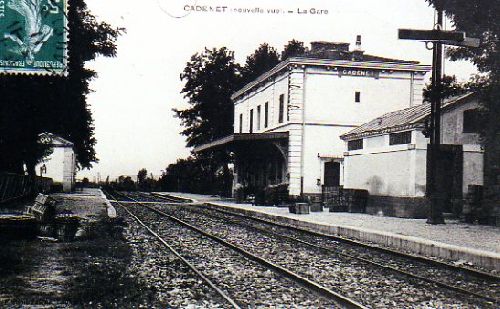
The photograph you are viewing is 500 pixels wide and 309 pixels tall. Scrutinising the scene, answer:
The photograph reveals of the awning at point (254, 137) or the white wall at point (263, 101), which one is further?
the white wall at point (263, 101)

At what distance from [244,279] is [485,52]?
37.9 feet

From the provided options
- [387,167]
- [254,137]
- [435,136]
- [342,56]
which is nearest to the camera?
[435,136]

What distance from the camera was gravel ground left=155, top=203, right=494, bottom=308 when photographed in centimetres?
639

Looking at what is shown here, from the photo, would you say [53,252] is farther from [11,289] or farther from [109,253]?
[11,289]

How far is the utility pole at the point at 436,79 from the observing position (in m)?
15.4

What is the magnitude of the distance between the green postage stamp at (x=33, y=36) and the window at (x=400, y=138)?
12.2 meters

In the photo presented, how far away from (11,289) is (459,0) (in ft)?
44.9

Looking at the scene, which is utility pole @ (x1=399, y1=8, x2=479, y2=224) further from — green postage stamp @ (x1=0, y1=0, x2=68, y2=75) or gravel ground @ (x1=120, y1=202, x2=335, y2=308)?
green postage stamp @ (x1=0, y1=0, x2=68, y2=75)

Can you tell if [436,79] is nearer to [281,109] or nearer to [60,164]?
[281,109]

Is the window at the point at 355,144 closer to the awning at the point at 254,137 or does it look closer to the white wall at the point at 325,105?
the awning at the point at 254,137

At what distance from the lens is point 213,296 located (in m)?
6.45

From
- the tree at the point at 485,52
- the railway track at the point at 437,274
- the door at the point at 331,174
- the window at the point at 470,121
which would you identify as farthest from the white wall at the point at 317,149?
the railway track at the point at 437,274

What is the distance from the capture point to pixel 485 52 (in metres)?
16.3

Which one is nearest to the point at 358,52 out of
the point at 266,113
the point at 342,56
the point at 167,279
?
the point at 342,56
